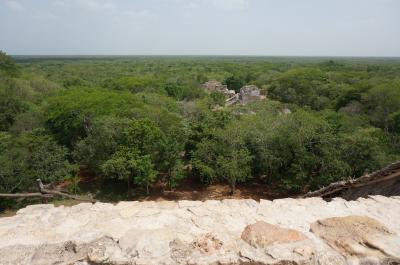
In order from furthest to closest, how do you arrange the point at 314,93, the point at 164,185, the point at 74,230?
the point at 314,93, the point at 164,185, the point at 74,230

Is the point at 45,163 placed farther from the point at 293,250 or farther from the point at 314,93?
the point at 314,93

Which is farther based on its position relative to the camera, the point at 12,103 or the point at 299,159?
the point at 12,103

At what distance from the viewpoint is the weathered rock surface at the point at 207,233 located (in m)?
2.52

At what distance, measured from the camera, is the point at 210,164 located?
14016 mm

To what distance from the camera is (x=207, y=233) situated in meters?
2.77

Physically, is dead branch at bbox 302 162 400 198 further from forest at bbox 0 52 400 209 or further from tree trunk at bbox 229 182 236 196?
tree trunk at bbox 229 182 236 196

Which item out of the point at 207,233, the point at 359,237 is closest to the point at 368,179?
the point at 359,237

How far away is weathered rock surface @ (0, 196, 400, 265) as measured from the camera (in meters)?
2.52

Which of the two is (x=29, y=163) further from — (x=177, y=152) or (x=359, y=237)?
(x=359, y=237)

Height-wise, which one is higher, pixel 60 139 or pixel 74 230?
pixel 74 230

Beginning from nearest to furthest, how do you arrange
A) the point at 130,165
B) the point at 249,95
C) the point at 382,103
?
the point at 130,165 < the point at 382,103 < the point at 249,95

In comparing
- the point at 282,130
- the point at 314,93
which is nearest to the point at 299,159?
the point at 282,130

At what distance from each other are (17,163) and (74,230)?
11903 millimetres

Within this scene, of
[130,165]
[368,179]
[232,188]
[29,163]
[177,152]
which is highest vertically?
[368,179]
